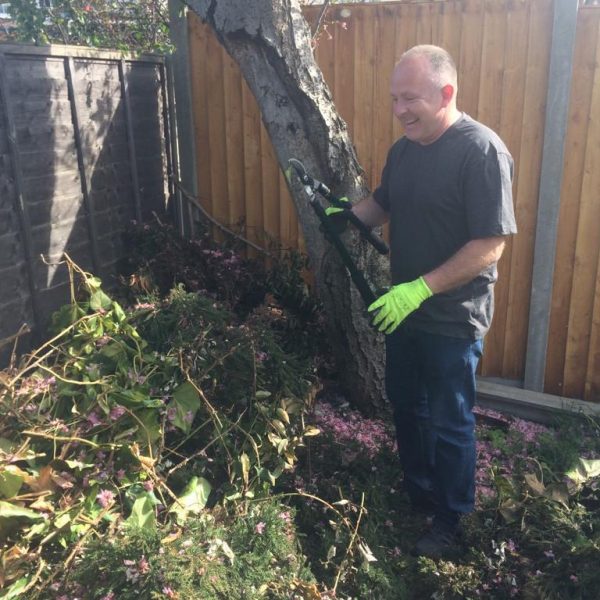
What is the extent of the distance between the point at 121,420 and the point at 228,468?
18.6 inches

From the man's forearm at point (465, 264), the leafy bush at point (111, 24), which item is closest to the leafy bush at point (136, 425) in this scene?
the man's forearm at point (465, 264)

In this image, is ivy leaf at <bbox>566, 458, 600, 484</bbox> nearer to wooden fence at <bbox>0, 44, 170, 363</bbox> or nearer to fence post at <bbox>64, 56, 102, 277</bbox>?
wooden fence at <bbox>0, 44, 170, 363</bbox>

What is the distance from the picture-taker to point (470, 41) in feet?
12.2

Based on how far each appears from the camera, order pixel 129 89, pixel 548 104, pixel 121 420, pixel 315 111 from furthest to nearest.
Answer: pixel 129 89, pixel 548 104, pixel 315 111, pixel 121 420

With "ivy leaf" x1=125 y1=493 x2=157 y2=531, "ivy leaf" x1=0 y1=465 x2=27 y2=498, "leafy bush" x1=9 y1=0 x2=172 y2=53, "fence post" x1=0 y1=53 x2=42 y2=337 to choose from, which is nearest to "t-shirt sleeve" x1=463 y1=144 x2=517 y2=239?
"ivy leaf" x1=125 y1=493 x2=157 y2=531

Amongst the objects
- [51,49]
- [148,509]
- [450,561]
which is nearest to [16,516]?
[148,509]

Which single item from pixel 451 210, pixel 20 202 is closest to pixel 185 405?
pixel 451 210

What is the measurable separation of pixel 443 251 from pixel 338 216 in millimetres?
622

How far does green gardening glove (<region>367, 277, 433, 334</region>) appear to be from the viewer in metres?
2.52

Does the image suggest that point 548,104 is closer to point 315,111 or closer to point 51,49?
point 315,111

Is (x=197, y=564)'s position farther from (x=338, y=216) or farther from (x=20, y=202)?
(x=20, y=202)

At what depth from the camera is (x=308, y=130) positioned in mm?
3312

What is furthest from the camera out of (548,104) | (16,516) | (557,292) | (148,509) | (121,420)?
(557,292)

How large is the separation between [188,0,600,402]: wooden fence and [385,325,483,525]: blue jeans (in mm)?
1283
